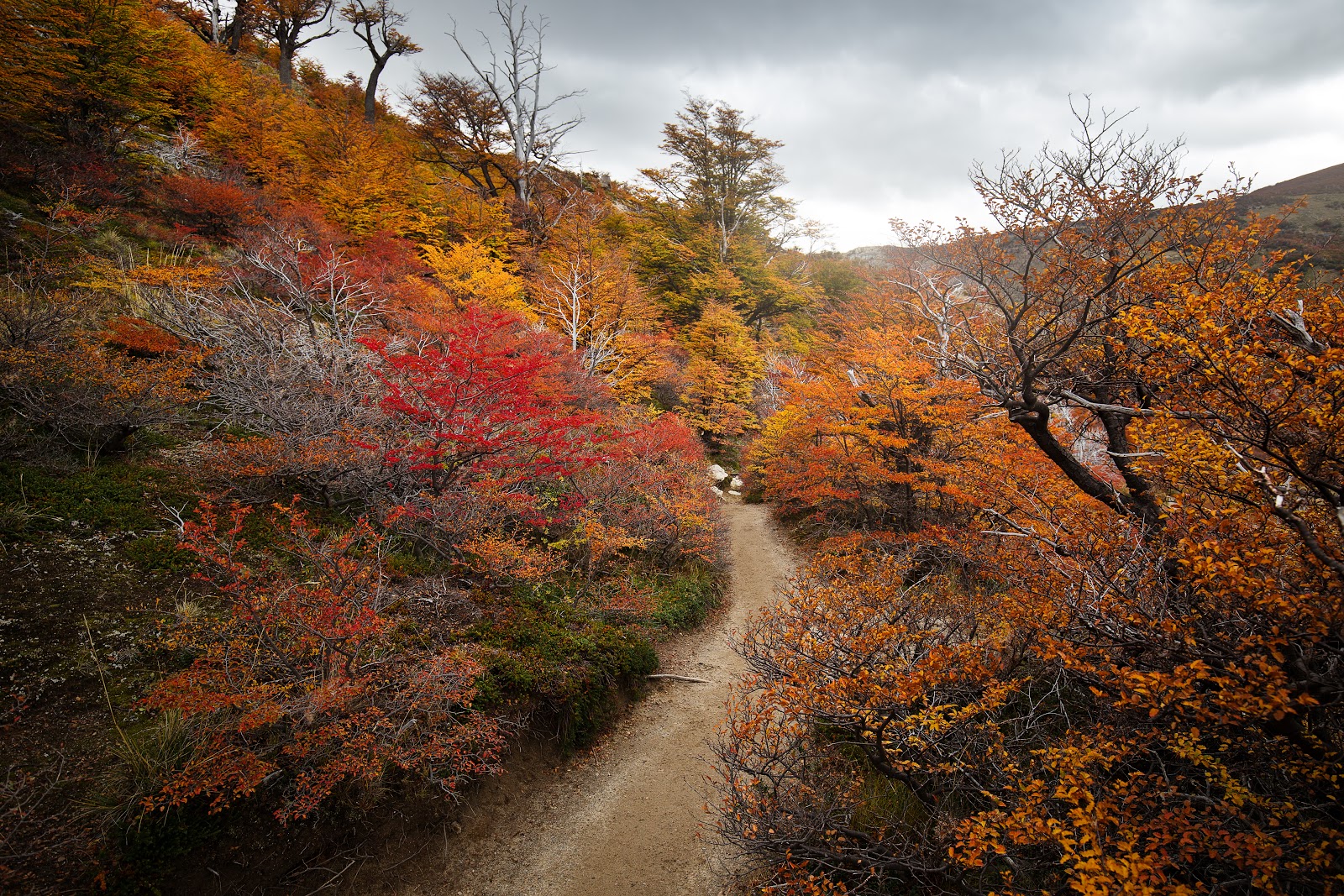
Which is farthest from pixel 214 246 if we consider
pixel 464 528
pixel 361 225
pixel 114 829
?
pixel 114 829

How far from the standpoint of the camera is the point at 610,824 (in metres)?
5.43

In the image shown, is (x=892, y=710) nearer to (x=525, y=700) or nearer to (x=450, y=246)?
(x=525, y=700)

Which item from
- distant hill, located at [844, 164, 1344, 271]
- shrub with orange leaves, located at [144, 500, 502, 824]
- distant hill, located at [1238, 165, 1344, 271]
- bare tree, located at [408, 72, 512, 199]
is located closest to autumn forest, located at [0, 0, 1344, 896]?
shrub with orange leaves, located at [144, 500, 502, 824]

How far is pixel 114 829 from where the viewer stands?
3227mm

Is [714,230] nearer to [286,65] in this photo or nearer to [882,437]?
[882,437]

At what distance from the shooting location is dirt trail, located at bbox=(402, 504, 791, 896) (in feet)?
15.4

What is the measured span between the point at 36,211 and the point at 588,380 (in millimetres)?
11656

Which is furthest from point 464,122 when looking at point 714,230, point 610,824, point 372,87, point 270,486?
point 610,824

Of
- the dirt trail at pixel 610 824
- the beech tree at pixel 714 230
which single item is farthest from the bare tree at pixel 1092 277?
the beech tree at pixel 714 230

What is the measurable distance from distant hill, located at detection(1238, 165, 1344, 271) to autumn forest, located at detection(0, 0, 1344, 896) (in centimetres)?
1851

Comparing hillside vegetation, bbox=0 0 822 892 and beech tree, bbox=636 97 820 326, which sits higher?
beech tree, bbox=636 97 820 326

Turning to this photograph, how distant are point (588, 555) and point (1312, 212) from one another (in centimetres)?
4219

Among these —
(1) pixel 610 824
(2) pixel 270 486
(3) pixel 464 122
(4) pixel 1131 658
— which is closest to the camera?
(4) pixel 1131 658

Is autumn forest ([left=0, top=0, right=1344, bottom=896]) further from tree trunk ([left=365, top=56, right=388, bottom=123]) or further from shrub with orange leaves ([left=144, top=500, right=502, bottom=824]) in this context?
tree trunk ([left=365, top=56, right=388, bottom=123])
